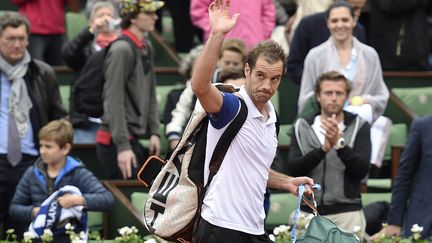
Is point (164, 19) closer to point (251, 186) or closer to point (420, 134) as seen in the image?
point (420, 134)

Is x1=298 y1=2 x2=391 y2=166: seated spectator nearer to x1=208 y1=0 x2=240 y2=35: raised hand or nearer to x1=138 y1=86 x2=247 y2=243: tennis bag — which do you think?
x1=138 y1=86 x2=247 y2=243: tennis bag

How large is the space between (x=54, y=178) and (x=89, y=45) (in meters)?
2.88

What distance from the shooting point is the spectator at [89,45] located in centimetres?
1203

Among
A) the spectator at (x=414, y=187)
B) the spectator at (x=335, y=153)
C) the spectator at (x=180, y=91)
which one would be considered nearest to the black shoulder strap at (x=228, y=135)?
the spectator at (x=335, y=153)

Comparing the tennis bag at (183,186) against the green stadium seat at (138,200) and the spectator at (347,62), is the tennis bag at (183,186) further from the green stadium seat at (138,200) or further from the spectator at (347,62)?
the spectator at (347,62)

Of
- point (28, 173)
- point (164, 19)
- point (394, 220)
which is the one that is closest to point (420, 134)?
point (394, 220)

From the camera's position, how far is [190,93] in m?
11.2

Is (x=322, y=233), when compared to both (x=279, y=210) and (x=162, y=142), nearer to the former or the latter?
(x=279, y=210)

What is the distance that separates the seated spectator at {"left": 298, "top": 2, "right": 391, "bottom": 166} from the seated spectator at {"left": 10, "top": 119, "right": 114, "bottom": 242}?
81.4 inches

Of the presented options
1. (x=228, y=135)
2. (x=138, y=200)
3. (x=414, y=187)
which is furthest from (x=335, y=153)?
(x=228, y=135)

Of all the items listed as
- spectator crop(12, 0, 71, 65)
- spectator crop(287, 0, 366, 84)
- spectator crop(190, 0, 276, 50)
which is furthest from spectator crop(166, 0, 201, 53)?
spectator crop(287, 0, 366, 84)

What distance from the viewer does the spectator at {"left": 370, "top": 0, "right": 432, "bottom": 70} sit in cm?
1385

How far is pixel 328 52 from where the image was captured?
443 inches

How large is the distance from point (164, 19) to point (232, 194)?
869 cm
